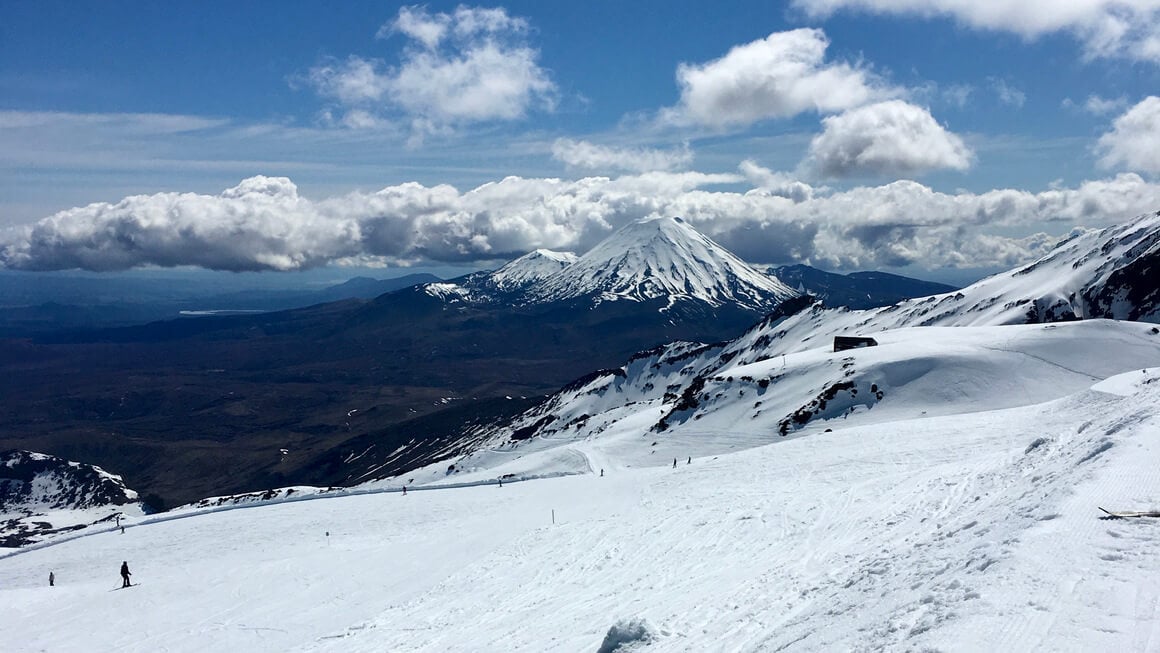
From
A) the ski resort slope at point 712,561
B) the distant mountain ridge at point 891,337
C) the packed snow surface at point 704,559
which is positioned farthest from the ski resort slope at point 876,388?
the ski resort slope at point 712,561

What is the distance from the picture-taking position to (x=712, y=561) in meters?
21.2

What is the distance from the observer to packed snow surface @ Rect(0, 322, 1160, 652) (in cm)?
1106

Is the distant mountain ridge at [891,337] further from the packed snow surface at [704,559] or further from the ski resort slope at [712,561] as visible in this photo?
the packed snow surface at [704,559]

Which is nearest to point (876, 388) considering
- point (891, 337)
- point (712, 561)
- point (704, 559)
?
point (891, 337)

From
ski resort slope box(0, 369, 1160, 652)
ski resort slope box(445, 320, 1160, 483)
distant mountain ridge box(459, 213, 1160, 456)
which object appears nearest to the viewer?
ski resort slope box(0, 369, 1160, 652)

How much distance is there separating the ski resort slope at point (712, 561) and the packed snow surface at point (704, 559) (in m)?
0.10

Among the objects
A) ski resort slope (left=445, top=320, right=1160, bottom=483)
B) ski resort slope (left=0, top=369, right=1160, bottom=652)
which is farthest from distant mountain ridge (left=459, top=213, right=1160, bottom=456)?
ski resort slope (left=0, top=369, right=1160, bottom=652)

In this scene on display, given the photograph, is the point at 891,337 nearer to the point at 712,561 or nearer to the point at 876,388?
the point at 876,388

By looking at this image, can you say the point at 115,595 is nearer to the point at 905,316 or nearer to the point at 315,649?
the point at 315,649

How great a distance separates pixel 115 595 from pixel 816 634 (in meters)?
33.1

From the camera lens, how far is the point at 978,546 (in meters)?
13.4

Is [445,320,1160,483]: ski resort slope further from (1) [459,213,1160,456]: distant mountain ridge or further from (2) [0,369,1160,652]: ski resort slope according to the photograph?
(2) [0,369,1160,652]: ski resort slope

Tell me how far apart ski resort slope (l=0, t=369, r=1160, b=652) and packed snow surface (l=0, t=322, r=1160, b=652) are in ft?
0.32

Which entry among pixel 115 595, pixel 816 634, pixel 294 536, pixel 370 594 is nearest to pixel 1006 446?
pixel 816 634
